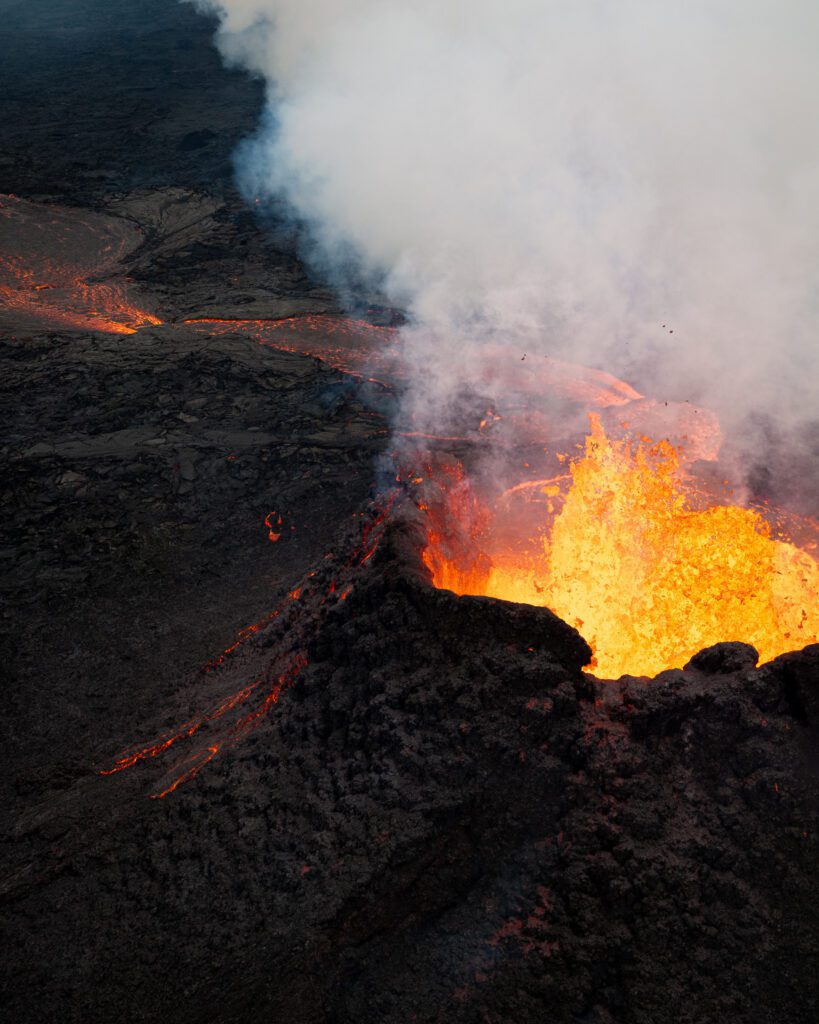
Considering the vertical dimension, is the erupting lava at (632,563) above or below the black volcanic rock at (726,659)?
below

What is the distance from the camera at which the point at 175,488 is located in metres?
9.84

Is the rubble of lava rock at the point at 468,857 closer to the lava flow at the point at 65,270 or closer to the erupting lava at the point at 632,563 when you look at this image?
the erupting lava at the point at 632,563

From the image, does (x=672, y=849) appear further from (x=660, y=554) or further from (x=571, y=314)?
(x=571, y=314)

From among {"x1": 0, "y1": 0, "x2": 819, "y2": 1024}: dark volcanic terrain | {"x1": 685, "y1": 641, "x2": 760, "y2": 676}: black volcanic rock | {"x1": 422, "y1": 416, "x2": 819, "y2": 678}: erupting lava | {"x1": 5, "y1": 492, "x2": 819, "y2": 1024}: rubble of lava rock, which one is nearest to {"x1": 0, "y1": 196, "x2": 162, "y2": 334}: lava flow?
{"x1": 0, "y1": 0, "x2": 819, "y2": 1024}: dark volcanic terrain

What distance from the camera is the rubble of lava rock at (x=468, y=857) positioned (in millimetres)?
3928

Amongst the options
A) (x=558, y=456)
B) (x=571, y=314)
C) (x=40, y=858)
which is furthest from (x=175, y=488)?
(x=571, y=314)

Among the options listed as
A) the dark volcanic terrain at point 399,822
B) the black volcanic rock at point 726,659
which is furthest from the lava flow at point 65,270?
the black volcanic rock at point 726,659

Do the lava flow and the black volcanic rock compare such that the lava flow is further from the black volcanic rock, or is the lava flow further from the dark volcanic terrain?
the black volcanic rock

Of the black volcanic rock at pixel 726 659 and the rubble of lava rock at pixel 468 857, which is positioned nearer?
the rubble of lava rock at pixel 468 857

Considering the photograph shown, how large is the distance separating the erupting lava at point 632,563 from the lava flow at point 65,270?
878cm

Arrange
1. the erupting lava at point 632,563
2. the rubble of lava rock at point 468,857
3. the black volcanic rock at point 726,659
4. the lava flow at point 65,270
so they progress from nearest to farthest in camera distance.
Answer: the rubble of lava rock at point 468,857
the black volcanic rock at point 726,659
the erupting lava at point 632,563
the lava flow at point 65,270

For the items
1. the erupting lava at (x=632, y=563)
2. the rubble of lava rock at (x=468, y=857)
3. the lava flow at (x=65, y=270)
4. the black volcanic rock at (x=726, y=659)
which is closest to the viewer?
the rubble of lava rock at (x=468, y=857)

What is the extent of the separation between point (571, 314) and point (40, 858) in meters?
11.4

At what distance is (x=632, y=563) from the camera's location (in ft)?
22.4
